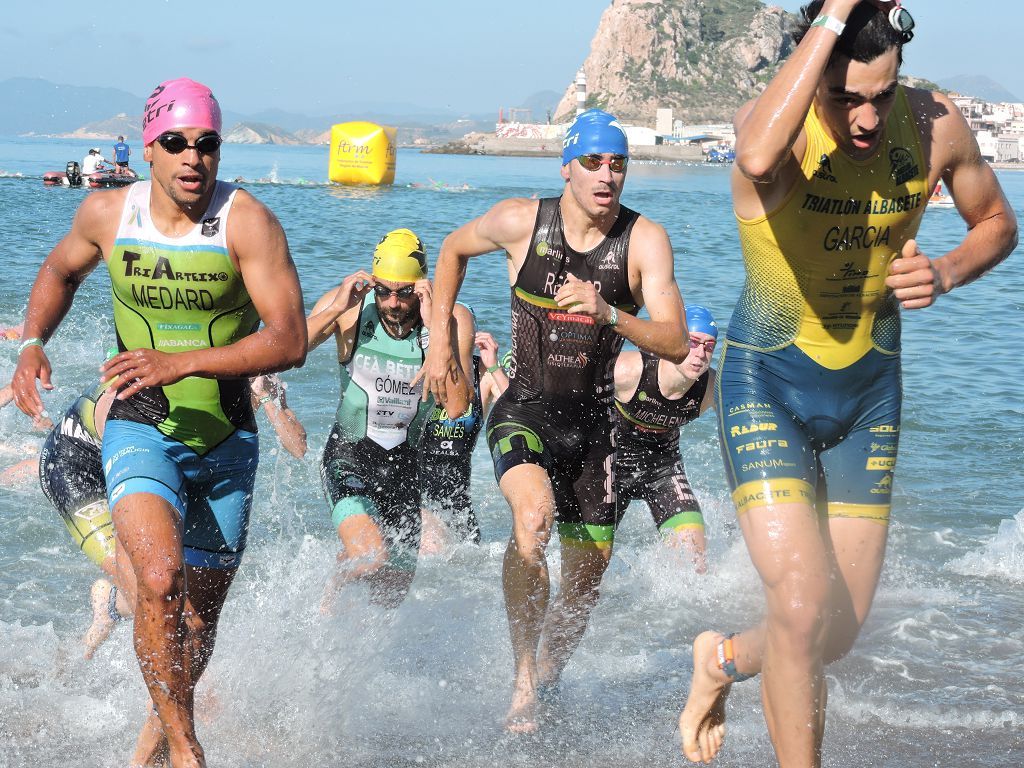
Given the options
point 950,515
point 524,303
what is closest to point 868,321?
point 524,303

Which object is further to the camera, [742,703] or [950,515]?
[950,515]

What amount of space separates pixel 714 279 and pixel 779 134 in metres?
18.5

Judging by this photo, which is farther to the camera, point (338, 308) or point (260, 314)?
point (338, 308)

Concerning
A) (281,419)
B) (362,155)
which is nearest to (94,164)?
(362,155)

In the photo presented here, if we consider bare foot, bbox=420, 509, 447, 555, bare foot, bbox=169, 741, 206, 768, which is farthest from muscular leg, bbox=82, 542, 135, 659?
bare foot, bbox=420, 509, 447, 555

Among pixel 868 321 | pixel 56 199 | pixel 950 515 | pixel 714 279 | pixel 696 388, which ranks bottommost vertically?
pixel 56 199

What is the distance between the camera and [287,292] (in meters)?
4.18

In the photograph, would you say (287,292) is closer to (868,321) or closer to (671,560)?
(868,321)

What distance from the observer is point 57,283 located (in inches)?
178

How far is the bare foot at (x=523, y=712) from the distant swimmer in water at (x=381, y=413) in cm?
130

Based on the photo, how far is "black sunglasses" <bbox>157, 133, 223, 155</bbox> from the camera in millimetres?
4137

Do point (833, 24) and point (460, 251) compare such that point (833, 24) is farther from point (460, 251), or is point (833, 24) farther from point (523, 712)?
point (523, 712)

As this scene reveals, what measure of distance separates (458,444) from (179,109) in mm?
3369

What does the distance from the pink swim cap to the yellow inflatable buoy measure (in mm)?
42239
